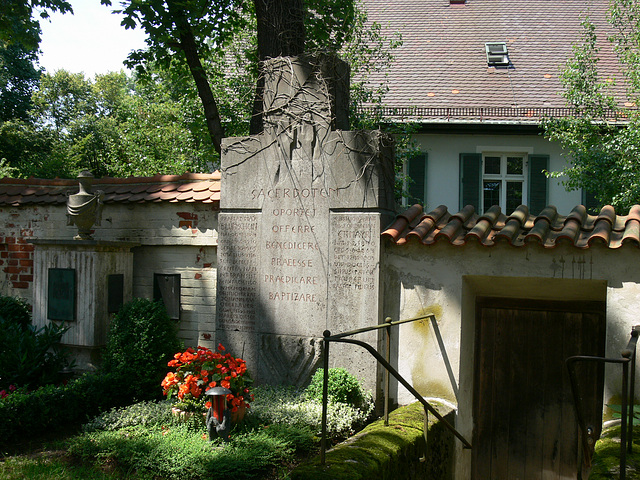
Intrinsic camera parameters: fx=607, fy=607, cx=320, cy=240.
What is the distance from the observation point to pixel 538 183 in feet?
45.7

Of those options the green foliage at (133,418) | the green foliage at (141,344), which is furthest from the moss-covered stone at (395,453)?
the green foliage at (141,344)

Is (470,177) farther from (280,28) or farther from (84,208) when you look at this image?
(84,208)

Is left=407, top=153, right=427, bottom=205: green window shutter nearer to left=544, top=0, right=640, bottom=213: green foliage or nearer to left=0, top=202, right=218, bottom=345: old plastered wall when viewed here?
left=544, top=0, right=640, bottom=213: green foliage

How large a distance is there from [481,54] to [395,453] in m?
13.7

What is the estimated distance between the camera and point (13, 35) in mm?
10547

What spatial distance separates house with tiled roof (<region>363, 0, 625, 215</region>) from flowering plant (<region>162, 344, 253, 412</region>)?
8165mm

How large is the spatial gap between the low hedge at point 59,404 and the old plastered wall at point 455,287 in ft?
10.0

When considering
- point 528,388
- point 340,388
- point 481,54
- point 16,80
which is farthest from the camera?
point 16,80

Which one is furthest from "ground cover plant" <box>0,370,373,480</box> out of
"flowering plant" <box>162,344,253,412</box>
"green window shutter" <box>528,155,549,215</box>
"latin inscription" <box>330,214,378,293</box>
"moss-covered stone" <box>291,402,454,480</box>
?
"green window shutter" <box>528,155,549,215</box>

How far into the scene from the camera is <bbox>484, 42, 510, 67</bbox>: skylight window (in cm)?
1559

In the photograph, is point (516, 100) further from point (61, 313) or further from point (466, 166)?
point (61, 313)

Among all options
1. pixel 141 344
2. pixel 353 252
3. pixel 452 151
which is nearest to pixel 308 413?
pixel 353 252

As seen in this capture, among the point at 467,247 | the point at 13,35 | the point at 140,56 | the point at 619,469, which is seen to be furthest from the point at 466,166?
the point at 619,469

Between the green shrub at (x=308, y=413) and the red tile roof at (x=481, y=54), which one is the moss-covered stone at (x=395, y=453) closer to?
the green shrub at (x=308, y=413)
